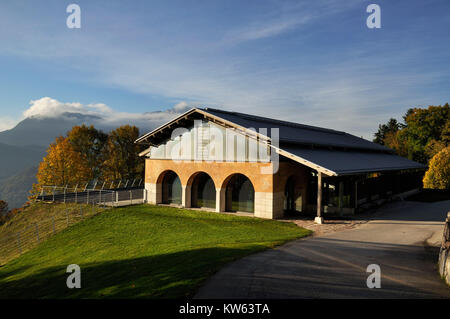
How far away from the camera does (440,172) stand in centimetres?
3869

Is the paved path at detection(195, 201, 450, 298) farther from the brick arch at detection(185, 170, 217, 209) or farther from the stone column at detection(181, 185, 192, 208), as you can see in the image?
the stone column at detection(181, 185, 192, 208)

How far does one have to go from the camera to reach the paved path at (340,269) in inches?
328

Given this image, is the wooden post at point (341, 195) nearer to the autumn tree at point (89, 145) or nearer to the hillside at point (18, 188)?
the autumn tree at point (89, 145)

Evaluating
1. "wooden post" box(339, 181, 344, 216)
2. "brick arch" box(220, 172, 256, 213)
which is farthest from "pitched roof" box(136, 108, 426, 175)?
"brick arch" box(220, 172, 256, 213)

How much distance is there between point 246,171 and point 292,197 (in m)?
4.62

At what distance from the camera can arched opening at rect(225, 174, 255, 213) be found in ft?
76.0

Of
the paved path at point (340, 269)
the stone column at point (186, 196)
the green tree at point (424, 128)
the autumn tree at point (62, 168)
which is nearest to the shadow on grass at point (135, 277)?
the paved path at point (340, 269)

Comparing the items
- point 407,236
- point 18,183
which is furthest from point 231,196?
point 18,183

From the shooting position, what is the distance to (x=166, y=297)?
319 inches

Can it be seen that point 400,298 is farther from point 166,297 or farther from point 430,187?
point 430,187

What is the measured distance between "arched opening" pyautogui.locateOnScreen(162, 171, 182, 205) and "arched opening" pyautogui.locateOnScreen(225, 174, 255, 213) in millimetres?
5643

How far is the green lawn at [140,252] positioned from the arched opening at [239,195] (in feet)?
5.38

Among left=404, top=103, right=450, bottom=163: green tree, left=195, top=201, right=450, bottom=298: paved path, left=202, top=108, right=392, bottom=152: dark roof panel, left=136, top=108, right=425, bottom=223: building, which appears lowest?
left=195, top=201, right=450, bottom=298: paved path

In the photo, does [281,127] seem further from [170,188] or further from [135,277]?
[135,277]
